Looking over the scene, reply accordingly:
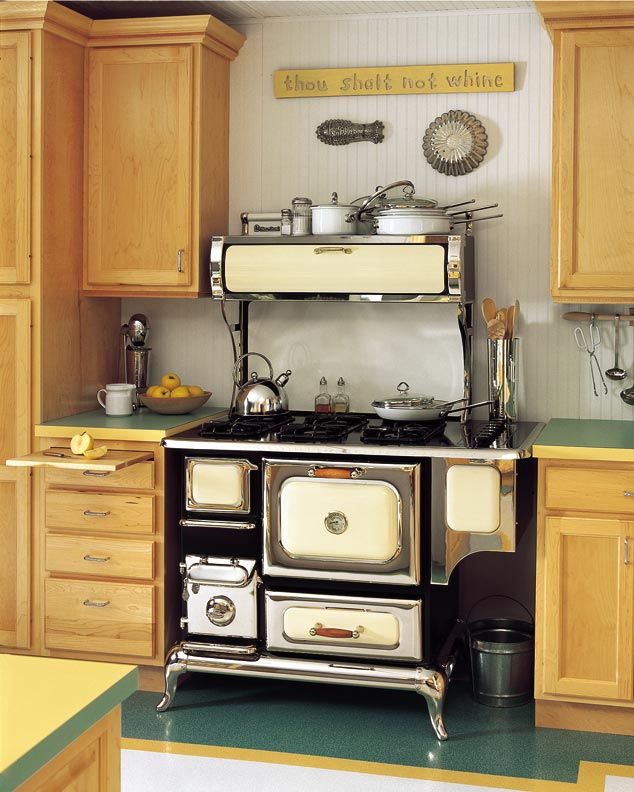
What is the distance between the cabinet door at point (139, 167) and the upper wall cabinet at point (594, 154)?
1324 mm

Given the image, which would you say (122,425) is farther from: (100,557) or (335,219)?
(335,219)

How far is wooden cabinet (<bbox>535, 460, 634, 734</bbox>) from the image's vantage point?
10.6 feet

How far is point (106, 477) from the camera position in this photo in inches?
142

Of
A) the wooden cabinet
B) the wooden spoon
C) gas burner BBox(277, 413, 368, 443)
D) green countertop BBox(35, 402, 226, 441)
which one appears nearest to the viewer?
the wooden cabinet

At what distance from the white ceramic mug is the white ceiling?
1.45 metres

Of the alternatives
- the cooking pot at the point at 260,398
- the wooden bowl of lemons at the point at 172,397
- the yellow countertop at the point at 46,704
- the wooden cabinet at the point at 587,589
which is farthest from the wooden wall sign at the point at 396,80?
the yellow countertop at the point at 46,704

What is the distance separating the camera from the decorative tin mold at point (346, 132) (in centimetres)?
403

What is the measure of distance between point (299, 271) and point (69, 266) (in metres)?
0.88

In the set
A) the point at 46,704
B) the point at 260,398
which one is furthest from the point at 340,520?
the point at 46,704

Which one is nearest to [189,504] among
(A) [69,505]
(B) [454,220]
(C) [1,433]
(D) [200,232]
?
(A) [69,505]

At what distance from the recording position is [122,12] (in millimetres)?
4090

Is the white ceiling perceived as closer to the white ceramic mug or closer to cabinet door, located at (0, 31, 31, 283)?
cabinet door, located at (0, 31, 31, 283)

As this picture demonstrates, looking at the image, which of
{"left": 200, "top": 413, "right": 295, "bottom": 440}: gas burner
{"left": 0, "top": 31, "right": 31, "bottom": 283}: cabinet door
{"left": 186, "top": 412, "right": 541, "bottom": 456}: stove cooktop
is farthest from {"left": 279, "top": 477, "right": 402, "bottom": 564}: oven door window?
{"left": 0, "top": 31, "right": 31, "bottom": 283}: cabinet door

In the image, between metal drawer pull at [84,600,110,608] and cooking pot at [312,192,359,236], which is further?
cooking pot at [312,192,359,236]
